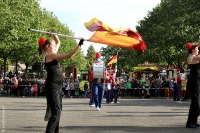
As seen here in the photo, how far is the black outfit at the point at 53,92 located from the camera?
8.00 metres

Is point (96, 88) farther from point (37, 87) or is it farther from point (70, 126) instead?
point (37, 87)

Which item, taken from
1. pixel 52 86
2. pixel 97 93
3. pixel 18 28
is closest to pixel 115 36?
pixel 52 86

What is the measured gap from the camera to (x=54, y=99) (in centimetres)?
802

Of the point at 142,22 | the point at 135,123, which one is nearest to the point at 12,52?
the point at 142,22

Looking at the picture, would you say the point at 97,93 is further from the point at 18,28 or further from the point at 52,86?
the point at 18,28

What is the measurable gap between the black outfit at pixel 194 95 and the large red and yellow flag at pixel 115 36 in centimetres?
164

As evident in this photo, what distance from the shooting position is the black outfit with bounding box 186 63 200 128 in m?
10.4

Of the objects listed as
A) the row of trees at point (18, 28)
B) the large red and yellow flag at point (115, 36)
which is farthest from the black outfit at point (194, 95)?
the row of trees at point (18, 28)

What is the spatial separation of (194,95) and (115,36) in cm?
254

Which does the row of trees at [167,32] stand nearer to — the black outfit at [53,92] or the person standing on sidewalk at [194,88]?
the person standing on sidewalk at [194,88]

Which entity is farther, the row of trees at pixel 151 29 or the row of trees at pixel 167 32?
the row of trees at pixel 167 32

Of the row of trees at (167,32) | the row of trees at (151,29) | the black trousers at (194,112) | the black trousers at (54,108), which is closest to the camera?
the black trousers at (54,108)

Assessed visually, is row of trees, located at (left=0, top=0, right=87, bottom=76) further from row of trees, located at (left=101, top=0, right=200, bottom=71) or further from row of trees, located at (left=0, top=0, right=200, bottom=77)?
row of trees, located at (left=101, top=0, right=200, bottom=71)

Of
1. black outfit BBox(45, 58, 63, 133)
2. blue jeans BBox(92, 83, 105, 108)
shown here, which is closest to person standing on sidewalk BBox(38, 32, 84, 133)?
black outfit BBox(45, 58, 63, 133)
